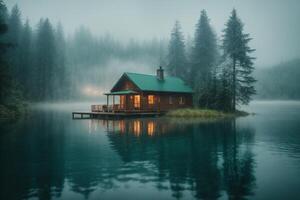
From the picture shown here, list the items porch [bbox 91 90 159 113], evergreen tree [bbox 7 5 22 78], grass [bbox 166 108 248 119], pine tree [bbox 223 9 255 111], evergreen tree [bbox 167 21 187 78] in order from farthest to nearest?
evergreen tree [bbox 7 5 22 78], evergreen tree [bbox 167 21 187 78], pine tree [bbox 223 9 255 111], porch [bbox 91 90 159 113], grass [bbox 166 108 248 119]

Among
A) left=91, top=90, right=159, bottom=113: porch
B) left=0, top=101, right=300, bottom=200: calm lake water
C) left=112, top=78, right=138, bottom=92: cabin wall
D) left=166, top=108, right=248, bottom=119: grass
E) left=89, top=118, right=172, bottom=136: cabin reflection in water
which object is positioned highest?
left=112, top=78, right=138, bottom=92: cabin wall

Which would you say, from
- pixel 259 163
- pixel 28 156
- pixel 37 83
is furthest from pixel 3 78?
pixel 37 83

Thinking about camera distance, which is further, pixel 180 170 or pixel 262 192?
pixel 180 170

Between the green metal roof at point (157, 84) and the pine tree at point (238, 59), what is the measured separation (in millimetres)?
8163

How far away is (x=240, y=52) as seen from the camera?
43.0 meters

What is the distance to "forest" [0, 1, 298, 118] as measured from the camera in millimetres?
41906

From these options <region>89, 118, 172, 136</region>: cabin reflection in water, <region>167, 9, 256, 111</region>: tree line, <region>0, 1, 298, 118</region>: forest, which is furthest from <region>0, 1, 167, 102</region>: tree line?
<region>167, 9, 256, 111</region>: tree line

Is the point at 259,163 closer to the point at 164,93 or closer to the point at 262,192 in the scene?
the point at 262,192

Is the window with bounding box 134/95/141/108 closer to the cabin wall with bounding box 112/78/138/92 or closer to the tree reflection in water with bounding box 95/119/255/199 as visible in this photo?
the cabin wall with bounding box 112/78/138/92

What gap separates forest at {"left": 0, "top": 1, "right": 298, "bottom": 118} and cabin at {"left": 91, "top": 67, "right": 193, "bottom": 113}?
11.6ft

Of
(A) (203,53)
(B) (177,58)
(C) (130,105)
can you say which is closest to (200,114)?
(C) (130,105)

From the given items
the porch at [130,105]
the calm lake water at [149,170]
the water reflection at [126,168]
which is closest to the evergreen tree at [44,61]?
the porch at [130,105]

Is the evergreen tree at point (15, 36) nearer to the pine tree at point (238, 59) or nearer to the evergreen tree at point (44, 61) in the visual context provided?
the evergreen tree at point (44, 61)

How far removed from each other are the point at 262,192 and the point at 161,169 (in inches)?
154
